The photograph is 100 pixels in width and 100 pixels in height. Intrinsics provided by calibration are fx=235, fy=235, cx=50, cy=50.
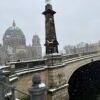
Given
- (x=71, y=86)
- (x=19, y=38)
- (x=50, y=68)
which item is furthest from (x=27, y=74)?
(x=19, y=38)

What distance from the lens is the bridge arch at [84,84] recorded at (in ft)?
93.0

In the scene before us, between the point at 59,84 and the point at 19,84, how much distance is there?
665cm

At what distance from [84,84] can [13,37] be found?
246 ft

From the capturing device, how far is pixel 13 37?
10719cm

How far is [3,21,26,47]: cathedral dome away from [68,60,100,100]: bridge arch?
211 ft

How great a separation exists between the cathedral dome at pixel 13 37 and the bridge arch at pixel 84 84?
64.5 m

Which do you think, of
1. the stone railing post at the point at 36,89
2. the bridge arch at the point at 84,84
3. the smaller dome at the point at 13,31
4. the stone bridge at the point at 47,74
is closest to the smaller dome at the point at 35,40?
the smaller dome at the point at 13,31

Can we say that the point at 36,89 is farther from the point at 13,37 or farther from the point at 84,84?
the point at 13,37

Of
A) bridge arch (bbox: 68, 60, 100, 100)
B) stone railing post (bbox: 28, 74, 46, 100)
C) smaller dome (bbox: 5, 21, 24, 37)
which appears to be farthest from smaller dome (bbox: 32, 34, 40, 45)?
stone railing post (bbox: 28, 74, 46, 100)

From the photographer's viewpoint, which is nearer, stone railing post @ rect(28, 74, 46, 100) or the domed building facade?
stone railing post @ rect(28, 74, 46, 100)

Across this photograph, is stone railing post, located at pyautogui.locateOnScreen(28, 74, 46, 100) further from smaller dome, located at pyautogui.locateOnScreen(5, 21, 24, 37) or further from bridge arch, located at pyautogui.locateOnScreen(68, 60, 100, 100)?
smaller dome, located at pyautogui.locateOnScreen(5, 21, 24, 37)

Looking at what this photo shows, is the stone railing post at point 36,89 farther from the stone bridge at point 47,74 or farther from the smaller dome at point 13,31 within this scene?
the smaller dome at point 13,31

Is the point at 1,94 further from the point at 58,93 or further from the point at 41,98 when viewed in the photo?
the point at 58,93

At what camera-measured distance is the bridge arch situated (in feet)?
93.0
